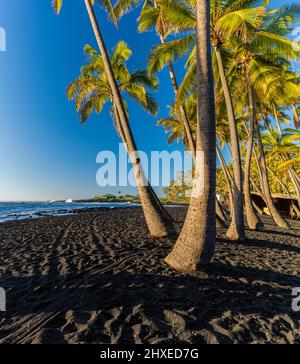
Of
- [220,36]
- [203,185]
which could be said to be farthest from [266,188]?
[203,185]

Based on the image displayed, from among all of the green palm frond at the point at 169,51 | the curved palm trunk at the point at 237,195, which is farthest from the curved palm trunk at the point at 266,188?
the green palm frond at the point at 169,51

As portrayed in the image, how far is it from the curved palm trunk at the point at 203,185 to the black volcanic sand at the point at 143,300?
0.45 metres

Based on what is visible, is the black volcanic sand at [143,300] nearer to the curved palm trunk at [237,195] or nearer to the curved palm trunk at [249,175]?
the curved palm trunk at [237,195]

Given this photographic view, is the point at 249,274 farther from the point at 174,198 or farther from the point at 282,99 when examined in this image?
the point at 174,198

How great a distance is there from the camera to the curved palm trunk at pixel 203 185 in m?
4.52

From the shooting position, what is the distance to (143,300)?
3.50 m

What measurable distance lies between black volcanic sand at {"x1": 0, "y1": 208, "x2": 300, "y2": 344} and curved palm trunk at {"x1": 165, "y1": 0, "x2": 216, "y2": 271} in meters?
0.45

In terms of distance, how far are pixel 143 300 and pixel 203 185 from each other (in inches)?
101

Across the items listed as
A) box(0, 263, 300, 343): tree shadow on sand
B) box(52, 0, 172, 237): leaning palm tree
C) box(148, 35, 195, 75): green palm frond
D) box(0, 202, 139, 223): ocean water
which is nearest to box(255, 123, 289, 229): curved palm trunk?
box(148, 35, 195, 75): green palm frond

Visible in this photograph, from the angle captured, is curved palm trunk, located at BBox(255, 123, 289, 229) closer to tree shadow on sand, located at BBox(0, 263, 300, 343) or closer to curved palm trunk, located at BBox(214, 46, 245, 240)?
curved palm trunk, located at BBox(214, 46, 245, 240)

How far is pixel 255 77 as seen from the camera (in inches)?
393

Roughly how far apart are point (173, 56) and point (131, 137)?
4.59 meters

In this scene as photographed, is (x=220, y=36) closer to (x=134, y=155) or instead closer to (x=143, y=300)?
(x=134, y=155)

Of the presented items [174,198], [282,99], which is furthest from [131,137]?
[174,198]
